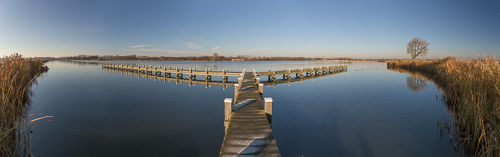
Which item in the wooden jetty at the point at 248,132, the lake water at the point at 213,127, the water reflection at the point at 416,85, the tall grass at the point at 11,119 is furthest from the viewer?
the water reflection at the point at 416,85

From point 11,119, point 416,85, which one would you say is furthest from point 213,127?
point 416,85

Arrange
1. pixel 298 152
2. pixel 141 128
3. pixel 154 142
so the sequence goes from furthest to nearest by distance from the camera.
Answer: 1. pixel 141 128
2. pixel 154 142
3. pixel 298 152

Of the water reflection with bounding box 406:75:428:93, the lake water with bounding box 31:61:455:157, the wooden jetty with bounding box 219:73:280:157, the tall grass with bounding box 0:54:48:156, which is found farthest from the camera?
the water reflection with bounding box 406:75:428:93

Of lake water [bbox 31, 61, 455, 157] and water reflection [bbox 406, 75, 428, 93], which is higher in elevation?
water reflection [bbox 406, 75, 428, 93]

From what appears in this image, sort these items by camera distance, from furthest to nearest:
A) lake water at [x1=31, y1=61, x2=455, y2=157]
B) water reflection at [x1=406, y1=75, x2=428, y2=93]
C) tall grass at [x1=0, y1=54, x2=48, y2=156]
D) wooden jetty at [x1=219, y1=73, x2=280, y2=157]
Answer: water reflection at [x1=406, y1=75, x2=428, y2=93], lake water at [x1=31, y1=61, x2=455, y2=157], wooden jetty at [x1=219, y1=73, x2=280, y2=157], tall grass at [x1=0, y1=54, x2=48, y2=156]

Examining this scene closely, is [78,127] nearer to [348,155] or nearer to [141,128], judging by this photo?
[141,128]

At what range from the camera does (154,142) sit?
25.5ft

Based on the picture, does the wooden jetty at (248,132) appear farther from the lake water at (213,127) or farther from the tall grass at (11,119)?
the tall grass at (11,119)

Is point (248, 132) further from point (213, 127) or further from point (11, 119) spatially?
point (11, 119)

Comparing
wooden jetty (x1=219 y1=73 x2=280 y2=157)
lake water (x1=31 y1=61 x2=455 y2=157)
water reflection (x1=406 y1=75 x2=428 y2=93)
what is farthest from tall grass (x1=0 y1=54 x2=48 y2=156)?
water reflection (x1=406 y1=75 x2=428 y2=93)

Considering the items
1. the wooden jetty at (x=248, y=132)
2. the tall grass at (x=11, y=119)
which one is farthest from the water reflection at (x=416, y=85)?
the tall grass at (x=11, y=119)

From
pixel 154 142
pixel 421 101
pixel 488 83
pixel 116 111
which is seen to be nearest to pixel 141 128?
pixel 154 142

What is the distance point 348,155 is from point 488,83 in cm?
474

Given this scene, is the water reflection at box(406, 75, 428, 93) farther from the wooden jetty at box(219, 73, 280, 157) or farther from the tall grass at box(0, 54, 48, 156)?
the tall grass at box(0, 54, 48, 156)
